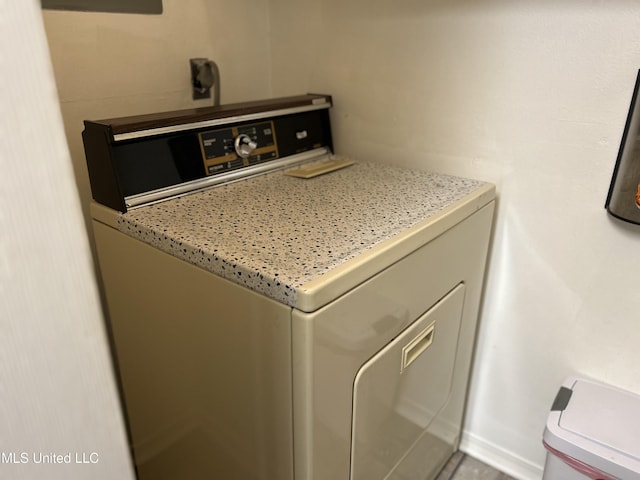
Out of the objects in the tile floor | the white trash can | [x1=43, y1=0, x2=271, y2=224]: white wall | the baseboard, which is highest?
[x1=43, y1=0, x2=271, y2=224]: white wall

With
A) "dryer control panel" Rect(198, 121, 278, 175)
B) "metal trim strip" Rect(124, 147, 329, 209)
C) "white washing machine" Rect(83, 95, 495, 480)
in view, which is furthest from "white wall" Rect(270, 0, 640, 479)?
"dryer control panel" Rect(198, 121, 278, 175)

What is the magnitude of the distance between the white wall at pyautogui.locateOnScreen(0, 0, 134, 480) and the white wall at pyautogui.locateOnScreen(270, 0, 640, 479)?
111cm

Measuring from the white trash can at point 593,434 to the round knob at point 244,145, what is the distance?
1001 mm

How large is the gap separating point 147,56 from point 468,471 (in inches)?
62.1

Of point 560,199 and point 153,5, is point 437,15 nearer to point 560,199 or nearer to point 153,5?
point 560,199

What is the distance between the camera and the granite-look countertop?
0.79 meters

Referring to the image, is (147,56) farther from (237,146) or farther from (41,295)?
(41,295)

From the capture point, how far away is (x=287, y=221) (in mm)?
966

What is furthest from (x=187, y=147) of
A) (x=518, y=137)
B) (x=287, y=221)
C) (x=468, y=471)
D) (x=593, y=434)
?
(x=468, y=471)

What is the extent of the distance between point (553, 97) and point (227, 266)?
0.88 m

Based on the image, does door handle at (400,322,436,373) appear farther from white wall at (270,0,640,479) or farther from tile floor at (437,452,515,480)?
tile floor at (437,452,515,480)

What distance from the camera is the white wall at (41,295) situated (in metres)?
0.34

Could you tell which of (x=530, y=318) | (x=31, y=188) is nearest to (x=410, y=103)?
(x=530, y=318)

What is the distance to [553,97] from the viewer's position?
115 cm
